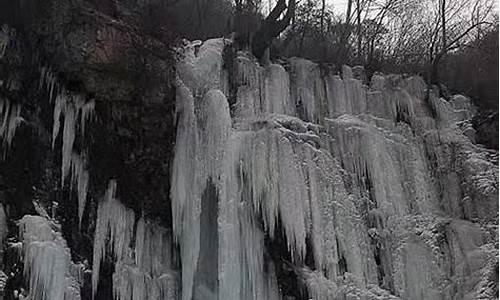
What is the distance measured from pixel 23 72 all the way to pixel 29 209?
2245mm

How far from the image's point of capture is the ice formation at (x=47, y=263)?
897 centimetres

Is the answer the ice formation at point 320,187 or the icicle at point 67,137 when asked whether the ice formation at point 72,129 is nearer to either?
the icicle at point 67,137

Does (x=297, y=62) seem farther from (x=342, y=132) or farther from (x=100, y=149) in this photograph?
(x=100, y=149)

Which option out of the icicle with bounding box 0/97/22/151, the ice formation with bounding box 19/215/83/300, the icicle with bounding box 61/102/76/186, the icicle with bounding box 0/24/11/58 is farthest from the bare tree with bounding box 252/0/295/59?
the ice formation with bounding box 19/215/83/300

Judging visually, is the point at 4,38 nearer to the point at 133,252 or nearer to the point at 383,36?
the point at 133,252

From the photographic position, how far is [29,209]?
9.60 m

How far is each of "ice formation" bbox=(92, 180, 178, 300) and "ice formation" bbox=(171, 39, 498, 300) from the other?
38 centimetres

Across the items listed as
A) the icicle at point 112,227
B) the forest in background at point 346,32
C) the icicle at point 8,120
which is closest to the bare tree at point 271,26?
the forest in background at point 346,32

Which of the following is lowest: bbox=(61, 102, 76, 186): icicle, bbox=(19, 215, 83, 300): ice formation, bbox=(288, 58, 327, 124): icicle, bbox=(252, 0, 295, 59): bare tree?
bbox=(19, 215, 83, 300): ice formation

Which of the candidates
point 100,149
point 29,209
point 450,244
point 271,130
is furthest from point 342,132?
point 29,209

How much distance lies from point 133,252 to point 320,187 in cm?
325

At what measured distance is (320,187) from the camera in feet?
35.3

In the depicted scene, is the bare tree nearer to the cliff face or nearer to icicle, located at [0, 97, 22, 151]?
the cliff face

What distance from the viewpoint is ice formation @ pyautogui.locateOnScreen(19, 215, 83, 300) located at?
353 inches
